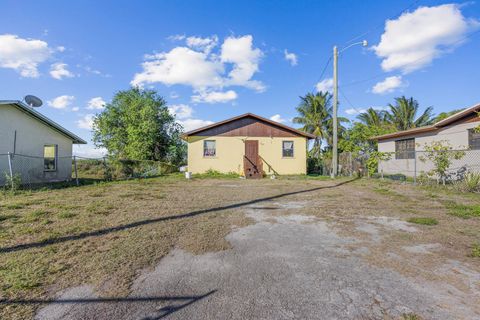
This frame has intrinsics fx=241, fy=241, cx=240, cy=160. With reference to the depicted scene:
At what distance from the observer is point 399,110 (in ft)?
89.4

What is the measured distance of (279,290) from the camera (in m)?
2.48

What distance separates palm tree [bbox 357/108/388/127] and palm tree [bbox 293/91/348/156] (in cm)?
236

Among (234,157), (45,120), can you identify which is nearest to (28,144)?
(45,120)

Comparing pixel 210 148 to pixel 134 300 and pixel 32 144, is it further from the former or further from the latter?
pixel 134 300

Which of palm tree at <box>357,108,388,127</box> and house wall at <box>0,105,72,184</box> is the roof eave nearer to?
house wall at <box>0,105,72,184</box>

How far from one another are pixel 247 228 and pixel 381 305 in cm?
271

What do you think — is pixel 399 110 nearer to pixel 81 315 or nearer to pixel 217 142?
pixel 217 142

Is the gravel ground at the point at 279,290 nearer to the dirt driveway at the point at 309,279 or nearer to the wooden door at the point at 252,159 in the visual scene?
the dirt driveway at the point at 309,279

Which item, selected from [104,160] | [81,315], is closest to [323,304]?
[81,315]

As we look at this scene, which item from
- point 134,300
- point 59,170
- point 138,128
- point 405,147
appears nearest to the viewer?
point 134,300

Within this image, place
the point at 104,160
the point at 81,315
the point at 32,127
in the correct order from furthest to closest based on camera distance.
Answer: the point at 104,160 < the point at 32,127 < the point at 81,315

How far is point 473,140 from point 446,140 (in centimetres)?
118

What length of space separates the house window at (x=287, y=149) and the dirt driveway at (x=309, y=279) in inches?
502

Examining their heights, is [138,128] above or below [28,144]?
above
